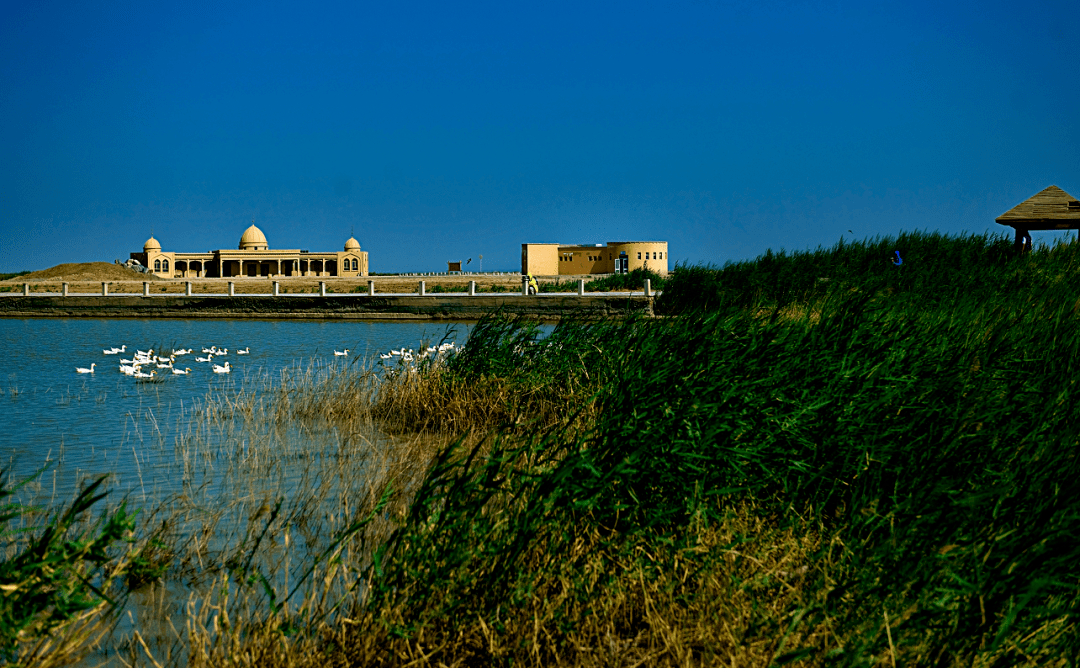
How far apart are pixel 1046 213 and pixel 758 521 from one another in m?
19.3

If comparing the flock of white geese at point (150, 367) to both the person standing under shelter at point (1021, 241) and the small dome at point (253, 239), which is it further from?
the small dome at point (253, 239)

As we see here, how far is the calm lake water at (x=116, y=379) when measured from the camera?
8.47 metres

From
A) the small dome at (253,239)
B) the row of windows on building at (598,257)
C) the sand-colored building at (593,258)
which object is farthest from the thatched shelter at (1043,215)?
the small dome at (253,239)

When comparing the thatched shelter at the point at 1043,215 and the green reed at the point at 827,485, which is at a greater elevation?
the thatched shelter at the point at 1043,215

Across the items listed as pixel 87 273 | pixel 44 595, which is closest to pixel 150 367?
pixel 44 595

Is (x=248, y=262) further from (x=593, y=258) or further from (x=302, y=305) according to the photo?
(x=302, y=305)

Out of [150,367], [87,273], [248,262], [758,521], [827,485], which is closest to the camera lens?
[758,521]

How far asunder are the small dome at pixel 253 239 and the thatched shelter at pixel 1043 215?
76306 mm

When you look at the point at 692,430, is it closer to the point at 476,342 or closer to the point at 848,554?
the point at 848,554

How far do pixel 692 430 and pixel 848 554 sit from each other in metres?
1.26

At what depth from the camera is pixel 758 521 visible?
184 inches

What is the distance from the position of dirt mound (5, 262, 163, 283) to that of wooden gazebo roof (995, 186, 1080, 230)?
5348cm

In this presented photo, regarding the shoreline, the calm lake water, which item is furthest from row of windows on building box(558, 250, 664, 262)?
the calm lake water

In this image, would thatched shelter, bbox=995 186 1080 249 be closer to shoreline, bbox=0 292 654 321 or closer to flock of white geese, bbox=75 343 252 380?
shoreline, bbox=0 292 654 321
